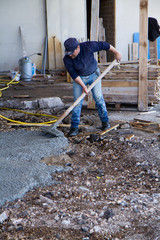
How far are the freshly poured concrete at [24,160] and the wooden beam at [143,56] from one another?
2743 millimetres

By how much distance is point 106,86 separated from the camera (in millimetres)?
7449

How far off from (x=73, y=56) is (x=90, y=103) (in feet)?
9.00

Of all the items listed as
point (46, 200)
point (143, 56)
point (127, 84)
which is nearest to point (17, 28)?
point (127, 84)

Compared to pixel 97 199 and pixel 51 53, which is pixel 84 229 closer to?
pixel 97 199

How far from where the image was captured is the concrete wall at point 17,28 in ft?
43.1

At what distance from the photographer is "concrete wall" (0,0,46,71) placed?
1315 centimetres

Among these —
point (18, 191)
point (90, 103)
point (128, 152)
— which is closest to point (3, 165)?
point (18, 191)

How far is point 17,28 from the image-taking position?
1333 centimetres

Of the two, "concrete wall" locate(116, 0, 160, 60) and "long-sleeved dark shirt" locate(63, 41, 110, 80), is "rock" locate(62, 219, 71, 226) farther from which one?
"concrete wall" locate(116, 0, 160, 60)

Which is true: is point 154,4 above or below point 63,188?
above

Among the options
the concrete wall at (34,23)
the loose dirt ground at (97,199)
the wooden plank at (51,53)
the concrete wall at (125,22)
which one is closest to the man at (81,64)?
the loose dirt ground at (97,199)

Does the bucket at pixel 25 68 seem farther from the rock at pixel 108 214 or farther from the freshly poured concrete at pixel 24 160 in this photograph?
the rock at pixel 108 214

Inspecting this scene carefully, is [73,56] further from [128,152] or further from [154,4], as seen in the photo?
[154,4]

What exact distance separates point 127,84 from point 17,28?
8005 millimetres
